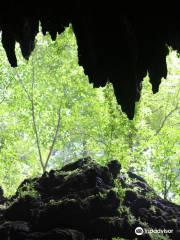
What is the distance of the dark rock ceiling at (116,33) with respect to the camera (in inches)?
95.0

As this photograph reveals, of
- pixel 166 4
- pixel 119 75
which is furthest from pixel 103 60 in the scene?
pixel 166 4

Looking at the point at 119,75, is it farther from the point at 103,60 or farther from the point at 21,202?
the point at 21,202

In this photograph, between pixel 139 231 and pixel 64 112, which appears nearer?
pixel 139 231

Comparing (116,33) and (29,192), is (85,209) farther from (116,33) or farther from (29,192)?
(116,33)

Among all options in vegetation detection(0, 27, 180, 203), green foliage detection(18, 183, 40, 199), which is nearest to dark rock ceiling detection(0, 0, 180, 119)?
green foliage detection(18, 183, 40, 199)

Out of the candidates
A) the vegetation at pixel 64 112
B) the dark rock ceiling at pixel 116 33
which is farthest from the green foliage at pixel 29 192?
the dark rock ceiling at pixel 116 33

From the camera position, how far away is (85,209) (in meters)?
12.0

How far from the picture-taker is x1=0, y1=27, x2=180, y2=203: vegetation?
67.1 ft

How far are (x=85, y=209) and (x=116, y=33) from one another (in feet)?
33.6

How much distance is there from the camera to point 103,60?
101 inches

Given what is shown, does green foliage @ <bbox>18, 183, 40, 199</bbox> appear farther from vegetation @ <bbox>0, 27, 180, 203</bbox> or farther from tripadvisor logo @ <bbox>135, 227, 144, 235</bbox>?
vegetation @ <bbox>0, 27, 180, 203</bbox>

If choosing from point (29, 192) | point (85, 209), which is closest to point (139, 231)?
point (85, 209)

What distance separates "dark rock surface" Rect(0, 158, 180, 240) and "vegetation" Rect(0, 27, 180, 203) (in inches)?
227

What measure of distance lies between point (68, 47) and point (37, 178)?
13.0m
